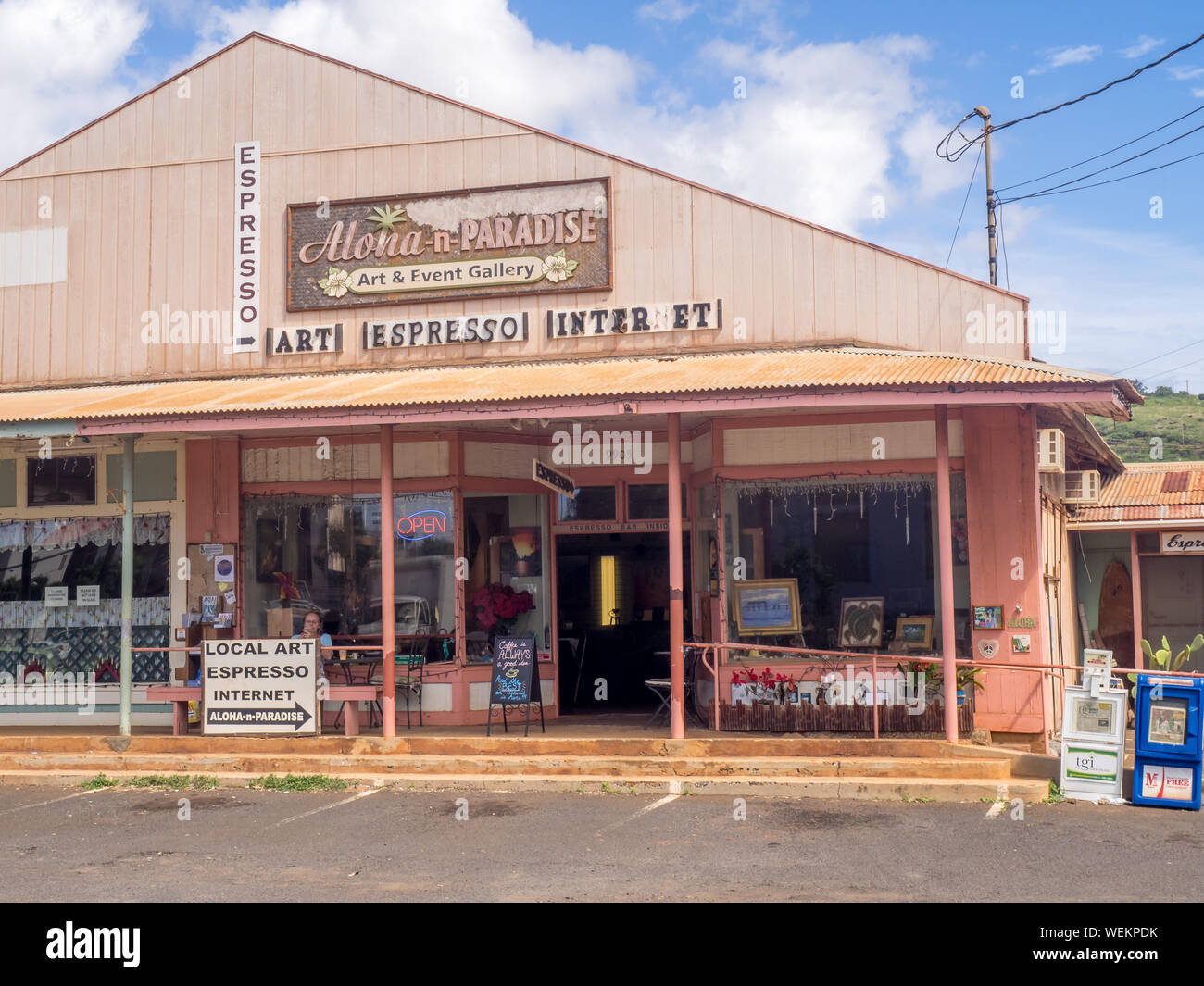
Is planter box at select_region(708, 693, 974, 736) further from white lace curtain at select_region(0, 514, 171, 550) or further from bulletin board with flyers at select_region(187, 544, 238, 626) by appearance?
white lace curtain at select_region(0, 514, 171, 550)

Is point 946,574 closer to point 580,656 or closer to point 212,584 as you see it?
point 580,656

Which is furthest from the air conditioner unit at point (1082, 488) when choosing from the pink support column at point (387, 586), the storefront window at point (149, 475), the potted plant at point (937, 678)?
the storefront window at point (149, 475)

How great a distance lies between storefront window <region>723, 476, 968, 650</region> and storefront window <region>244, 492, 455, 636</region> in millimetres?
3460

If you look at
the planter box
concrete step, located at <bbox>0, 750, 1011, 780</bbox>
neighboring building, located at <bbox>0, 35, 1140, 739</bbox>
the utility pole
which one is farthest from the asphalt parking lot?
the utility pole

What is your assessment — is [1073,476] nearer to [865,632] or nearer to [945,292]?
[945,292]

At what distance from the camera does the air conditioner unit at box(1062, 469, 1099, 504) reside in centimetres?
1623

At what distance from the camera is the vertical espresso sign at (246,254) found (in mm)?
15305

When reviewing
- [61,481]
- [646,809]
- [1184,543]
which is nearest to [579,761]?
[646,809]

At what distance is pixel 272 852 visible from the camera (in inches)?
351

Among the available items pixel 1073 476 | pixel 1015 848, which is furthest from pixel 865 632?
pixel 1073 476

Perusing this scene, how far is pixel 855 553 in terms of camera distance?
12.8m

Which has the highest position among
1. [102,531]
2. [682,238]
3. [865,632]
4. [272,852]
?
[682,238]

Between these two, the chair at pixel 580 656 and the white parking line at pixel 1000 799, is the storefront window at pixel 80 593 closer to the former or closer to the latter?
the chair at pixel 580 656

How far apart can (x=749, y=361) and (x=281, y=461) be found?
563 cm
